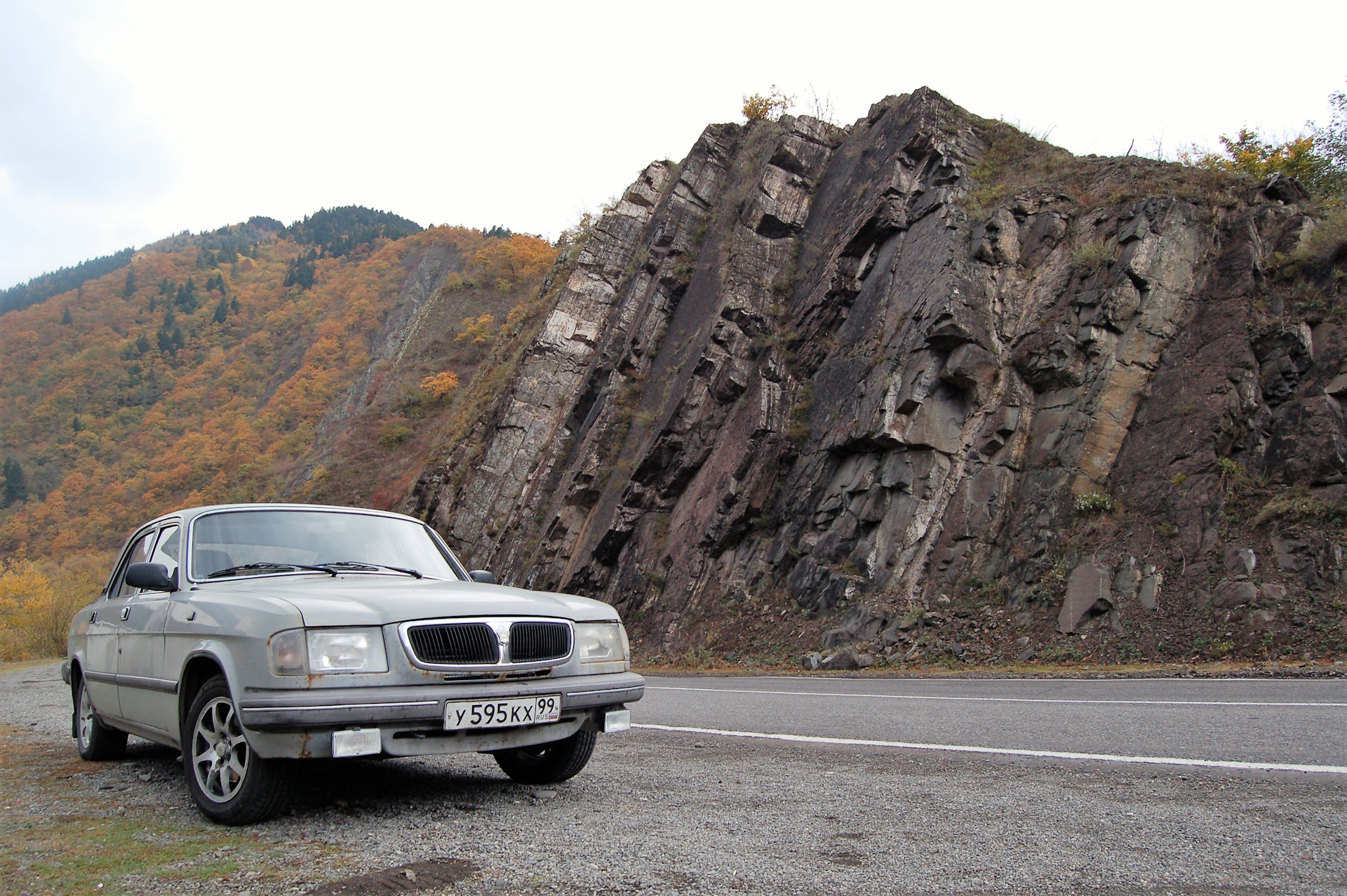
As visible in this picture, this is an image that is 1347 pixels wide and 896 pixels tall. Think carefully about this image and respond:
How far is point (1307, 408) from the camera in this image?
13.5 m

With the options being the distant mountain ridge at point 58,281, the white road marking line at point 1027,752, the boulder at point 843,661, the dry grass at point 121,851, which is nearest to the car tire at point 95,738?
the dry grass at point 121,851

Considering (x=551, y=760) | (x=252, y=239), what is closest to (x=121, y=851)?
(x=551, y=760)

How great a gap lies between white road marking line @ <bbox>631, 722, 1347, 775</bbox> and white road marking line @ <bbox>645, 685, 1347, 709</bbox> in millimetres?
2791

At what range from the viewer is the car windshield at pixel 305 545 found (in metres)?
4.99

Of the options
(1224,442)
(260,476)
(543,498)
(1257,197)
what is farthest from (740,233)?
(260,476)

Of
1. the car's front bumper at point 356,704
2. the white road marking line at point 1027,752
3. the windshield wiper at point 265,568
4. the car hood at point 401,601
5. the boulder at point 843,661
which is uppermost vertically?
the windshield wiper at point 265,568

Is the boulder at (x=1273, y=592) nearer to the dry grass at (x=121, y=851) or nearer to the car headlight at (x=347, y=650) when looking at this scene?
the car headlight at (x=347, y=650)

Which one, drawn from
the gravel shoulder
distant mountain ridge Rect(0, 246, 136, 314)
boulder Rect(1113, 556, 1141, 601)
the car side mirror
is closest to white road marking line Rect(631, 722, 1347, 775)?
Answer: the gravel shoulder

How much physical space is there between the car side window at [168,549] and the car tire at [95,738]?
1.29 meters

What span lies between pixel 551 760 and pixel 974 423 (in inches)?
518

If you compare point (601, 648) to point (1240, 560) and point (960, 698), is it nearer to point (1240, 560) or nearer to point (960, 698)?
point (960, 698)

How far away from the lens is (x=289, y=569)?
4930mm

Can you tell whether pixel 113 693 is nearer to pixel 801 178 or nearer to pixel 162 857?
pixel 162 857

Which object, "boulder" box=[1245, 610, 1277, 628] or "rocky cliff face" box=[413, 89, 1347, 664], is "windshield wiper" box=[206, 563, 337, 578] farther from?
"boulder" box=[1245, 610, 1277, 628]
